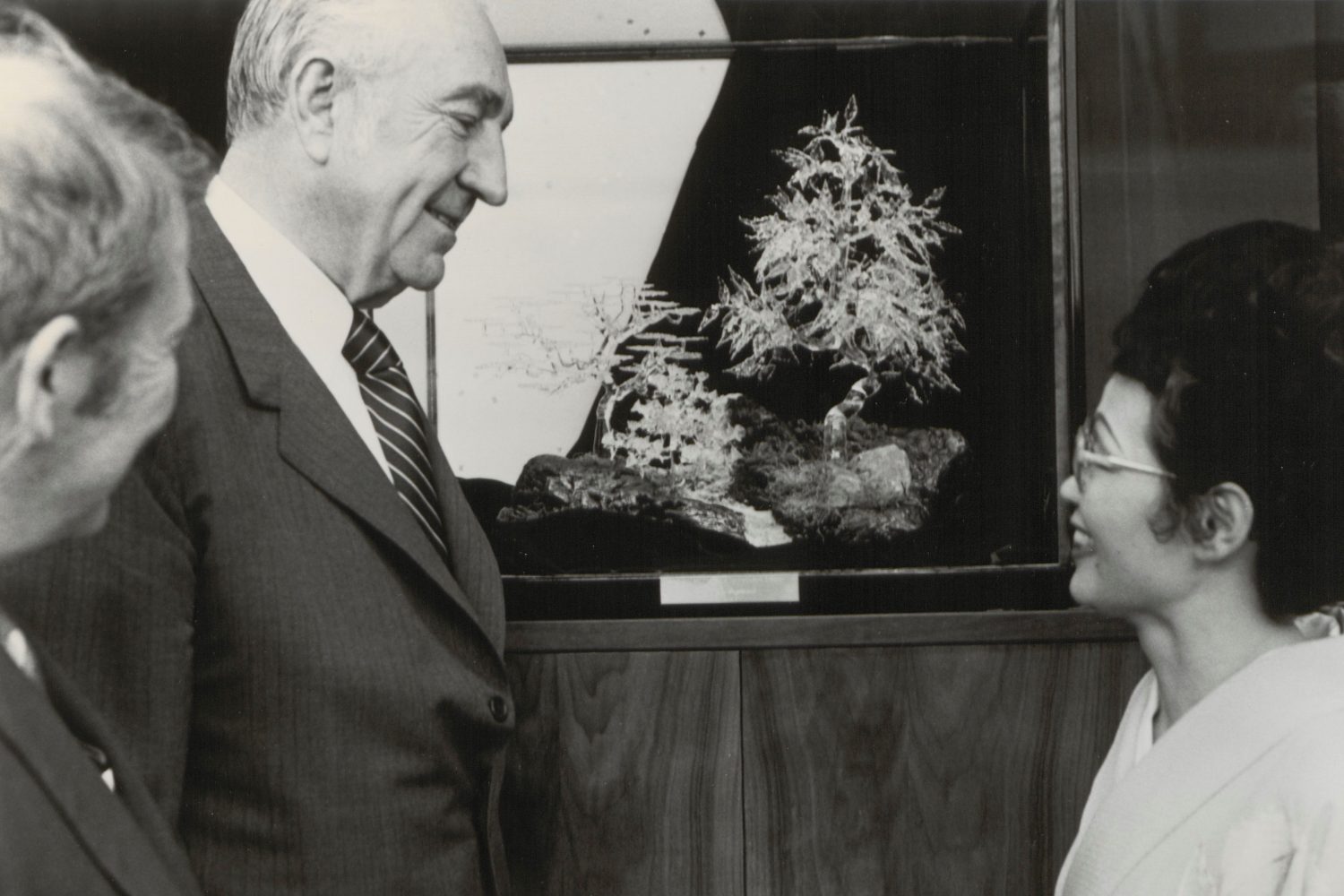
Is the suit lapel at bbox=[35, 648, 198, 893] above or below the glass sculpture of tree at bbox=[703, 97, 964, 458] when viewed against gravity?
below

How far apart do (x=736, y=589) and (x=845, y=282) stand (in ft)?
1.54

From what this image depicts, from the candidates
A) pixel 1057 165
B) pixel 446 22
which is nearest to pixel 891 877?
pixel 1057 165

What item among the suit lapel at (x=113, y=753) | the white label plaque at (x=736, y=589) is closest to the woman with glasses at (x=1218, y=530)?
the white label plaque at (x=736, y=589)

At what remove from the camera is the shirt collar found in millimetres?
1469

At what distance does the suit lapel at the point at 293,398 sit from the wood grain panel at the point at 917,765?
74 centimetres

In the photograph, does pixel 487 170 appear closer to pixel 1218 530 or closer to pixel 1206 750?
pixel 1218 530

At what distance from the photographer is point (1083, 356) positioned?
1969 mm

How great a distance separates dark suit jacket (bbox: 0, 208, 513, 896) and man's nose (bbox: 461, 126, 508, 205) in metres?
0.32

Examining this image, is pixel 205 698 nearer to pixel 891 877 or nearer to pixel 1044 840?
pixel 891 877

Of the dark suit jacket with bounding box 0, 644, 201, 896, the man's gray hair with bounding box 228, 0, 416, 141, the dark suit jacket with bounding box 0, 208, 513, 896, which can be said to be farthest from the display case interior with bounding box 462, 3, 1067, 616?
the dark suit jacket with bounding box 0, 644, 201, 896

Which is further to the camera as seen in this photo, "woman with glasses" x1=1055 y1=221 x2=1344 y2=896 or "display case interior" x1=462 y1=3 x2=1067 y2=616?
"display case interior" x1=462 y1=3 x2=1067 y2=616

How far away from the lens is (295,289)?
1490 millimetres

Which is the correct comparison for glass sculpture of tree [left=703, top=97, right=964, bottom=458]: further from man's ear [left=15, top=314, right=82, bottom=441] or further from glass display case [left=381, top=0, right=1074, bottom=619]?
man's ear [left=15, top=314, right=82, bottom=441]

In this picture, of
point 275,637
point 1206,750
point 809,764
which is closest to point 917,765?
point 809,764
